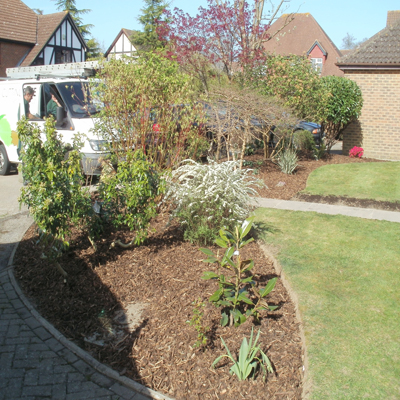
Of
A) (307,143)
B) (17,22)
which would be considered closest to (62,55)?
(17,22)

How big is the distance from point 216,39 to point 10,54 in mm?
21032

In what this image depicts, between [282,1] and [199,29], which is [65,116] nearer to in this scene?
[199,29]

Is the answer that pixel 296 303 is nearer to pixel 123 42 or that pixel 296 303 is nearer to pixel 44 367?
pixel 44 367

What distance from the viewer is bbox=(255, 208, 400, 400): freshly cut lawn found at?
11.3 ft

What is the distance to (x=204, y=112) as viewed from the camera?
25.7ft

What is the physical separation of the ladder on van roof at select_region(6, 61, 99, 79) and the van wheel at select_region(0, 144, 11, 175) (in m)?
2.28

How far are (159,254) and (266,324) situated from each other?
6.76 ft

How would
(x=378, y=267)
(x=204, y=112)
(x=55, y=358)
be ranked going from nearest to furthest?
(x=55, y=358) → (x=378, y=267) → (x=204, y=112)

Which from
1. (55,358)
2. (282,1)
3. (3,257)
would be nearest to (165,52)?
(282,1)

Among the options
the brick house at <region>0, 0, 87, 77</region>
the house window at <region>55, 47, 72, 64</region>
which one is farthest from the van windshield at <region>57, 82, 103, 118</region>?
the house window at <region>55, 47, 72, 64</region>

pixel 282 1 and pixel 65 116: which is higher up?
pixel 282 1

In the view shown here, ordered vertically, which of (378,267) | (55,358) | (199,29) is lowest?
(55,358)

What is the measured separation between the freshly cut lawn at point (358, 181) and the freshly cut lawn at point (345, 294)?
76.6 inches

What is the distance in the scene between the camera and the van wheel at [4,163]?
12.0 m
